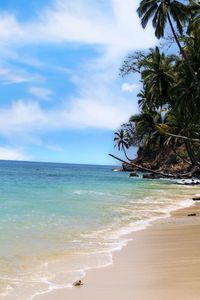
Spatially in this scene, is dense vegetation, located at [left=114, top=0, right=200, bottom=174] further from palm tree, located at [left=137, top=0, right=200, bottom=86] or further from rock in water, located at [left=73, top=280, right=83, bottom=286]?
rock in water, located at [left=73, top=280, right=83, bottom=286]

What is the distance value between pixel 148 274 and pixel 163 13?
2774 centimetres

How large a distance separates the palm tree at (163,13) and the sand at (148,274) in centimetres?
2303

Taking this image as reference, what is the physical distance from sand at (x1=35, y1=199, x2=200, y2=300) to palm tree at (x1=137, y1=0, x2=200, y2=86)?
23.0 meters

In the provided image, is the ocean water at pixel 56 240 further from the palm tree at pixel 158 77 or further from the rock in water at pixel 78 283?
the palm tree at pixel 158 77

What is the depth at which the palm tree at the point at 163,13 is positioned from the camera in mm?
31969

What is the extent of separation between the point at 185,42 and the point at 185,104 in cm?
472

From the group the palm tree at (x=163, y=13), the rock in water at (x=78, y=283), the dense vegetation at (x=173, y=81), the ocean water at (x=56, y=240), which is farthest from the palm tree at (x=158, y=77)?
the rock in water at (x=78, y=283)

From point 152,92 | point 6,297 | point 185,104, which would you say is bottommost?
point 6,297

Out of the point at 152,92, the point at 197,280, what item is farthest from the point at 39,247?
the point at 152,92

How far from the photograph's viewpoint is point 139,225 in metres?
14.0

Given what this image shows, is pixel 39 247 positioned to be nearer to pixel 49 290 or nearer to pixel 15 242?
pixel 15 242

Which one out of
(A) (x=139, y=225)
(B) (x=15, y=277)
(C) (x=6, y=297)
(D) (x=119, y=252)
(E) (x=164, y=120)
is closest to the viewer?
(C) (x=6, y=297)

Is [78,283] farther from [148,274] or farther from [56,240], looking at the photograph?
[56,240]

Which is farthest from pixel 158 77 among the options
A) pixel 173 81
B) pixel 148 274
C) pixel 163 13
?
pixel 148 274
